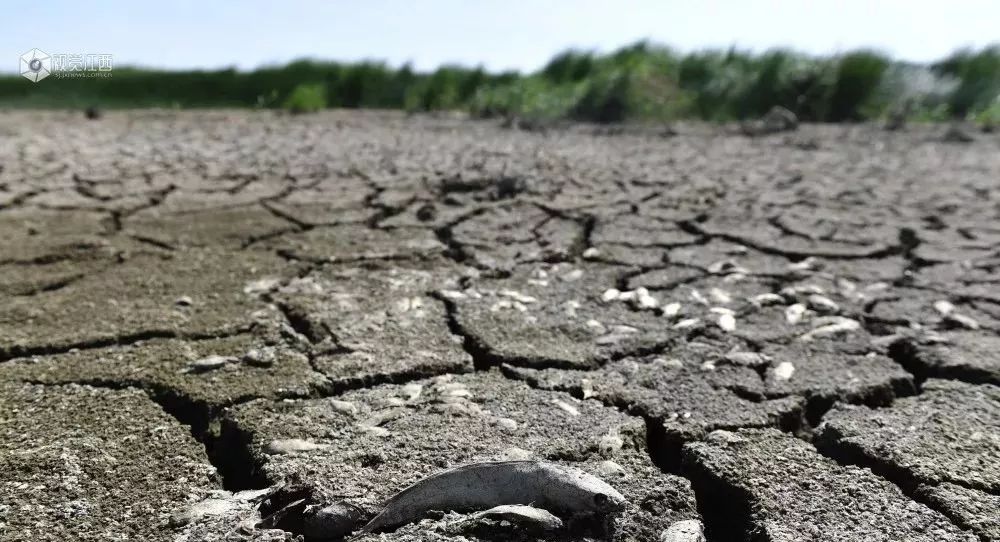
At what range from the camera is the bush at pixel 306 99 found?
318 inches

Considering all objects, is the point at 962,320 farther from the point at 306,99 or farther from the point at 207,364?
the point at 306,99

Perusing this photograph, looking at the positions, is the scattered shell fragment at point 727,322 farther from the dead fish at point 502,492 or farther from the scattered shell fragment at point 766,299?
the dead fish at point 502,492

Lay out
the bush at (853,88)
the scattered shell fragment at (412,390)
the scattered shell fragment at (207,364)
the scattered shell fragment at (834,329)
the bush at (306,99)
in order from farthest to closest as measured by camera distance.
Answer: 1. the bush at (306,99)
2. the bush at (853,88)
3. the scattered shell fragment at (834,329)
4. the scattered shell fragment at (207,364)
5. the scattered shell fragment at (412,390)

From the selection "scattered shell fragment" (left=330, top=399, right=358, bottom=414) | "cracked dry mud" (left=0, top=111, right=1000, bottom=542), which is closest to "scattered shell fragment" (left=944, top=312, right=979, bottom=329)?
"cracked dry mud" (left=0, top=111, right=1000, bottom=542)

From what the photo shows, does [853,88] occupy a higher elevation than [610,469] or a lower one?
higher

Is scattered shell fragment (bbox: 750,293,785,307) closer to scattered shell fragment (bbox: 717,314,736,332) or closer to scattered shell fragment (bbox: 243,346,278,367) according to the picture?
scattered shell fragment (bbox: 717,314,736,332)

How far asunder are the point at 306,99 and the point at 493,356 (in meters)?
7.19

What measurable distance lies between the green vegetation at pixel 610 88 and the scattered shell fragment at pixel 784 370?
5654 millimetres

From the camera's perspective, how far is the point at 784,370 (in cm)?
178

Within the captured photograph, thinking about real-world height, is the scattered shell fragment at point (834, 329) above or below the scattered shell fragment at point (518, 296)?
below

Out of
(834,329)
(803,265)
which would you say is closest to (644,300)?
(834,329)

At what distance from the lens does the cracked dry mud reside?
129 cm

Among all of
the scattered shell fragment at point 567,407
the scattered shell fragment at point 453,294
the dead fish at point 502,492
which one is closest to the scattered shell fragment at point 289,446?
the dead fish at point 502,492

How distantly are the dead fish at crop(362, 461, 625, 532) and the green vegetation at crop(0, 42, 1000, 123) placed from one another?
6.20m
